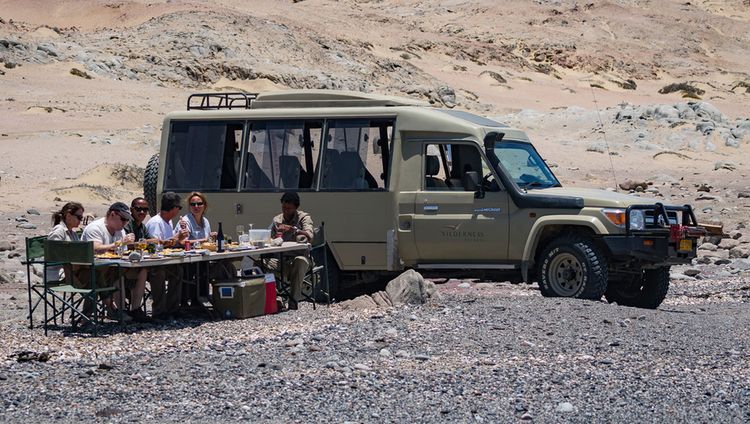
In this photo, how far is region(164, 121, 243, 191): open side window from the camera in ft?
48.1

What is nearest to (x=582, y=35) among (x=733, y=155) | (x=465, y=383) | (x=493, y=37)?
(x=493, y=37)

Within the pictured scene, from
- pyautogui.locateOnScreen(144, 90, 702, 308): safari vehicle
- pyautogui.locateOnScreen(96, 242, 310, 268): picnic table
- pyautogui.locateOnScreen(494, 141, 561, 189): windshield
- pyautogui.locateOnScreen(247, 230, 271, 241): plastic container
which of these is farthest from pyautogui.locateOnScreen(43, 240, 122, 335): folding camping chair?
pyautogui.locateOnScreen(494, 141, 561, 189): windshield

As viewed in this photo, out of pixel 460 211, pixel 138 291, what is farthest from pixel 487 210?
pixel 138 291

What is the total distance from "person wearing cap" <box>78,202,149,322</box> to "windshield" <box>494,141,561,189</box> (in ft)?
13.2

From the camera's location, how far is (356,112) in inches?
565

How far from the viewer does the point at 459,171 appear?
553 inches

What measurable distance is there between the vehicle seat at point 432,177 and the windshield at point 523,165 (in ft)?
2.14

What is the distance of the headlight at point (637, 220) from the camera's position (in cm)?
1338

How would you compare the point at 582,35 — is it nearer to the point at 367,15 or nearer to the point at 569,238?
the point at 367,15

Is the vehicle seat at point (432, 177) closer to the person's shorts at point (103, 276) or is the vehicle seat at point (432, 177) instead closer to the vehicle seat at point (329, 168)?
the vehicle seat at point (329, 168)

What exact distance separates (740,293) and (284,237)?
5.55 metres

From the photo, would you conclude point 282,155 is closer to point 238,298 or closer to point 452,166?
point 452,166

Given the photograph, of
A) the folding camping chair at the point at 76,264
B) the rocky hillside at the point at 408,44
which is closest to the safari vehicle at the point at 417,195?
the folding camping chair at the point at 76,264

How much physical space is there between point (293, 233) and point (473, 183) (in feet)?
6.26
